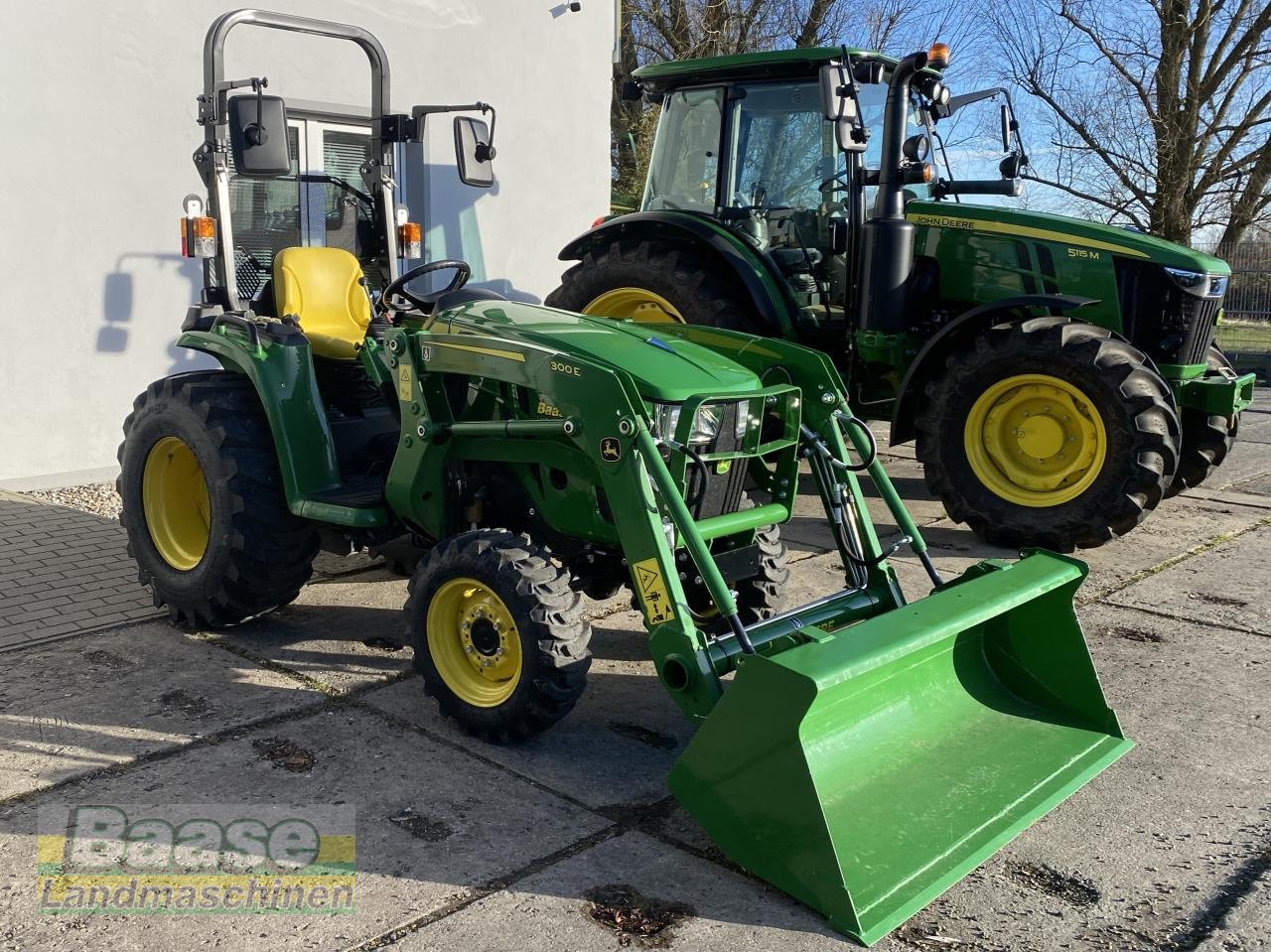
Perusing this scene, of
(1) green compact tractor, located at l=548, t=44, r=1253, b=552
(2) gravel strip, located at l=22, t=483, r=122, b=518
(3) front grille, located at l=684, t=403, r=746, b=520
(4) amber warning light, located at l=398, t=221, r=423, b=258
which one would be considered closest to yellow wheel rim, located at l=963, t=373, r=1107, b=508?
(1) green compact tractor, located at l=548, t=44, r=1253, b=552

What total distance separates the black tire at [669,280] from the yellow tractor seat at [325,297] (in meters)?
2.18

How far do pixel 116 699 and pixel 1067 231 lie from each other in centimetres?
490

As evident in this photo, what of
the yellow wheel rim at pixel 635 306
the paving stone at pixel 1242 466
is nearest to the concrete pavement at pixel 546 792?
the yellow wheel rim at pixel 635 306

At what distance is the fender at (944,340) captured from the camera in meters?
6.01

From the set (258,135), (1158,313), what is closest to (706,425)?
(258,135)

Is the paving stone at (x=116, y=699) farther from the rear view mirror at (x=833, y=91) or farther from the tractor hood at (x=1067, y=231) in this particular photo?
the tractor hood at (x=1067, y=231)

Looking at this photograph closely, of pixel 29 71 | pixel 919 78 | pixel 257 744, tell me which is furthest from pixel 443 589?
pixel 29 71

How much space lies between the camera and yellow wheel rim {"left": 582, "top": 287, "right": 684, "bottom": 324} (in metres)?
7.06

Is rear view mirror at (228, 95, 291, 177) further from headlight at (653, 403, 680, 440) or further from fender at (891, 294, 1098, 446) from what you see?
fender at (891, 294, 1098, 446)

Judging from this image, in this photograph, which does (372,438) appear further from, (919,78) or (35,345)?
(919,78)

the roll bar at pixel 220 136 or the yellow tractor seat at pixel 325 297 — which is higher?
the roll bar at pixel 220 136

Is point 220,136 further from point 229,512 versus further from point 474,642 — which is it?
point 474,642

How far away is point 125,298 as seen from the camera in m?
7.46

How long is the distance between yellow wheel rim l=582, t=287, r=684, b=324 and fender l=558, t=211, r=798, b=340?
14.4 inches
